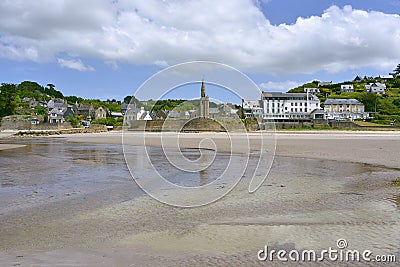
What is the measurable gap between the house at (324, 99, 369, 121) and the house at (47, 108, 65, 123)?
6028 centimetres

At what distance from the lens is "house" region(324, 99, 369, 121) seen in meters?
79.4

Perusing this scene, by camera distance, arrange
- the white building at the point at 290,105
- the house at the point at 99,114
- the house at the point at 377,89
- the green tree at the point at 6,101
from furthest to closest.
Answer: the house at the point at 377,89
the white building at the point at 290,105
the house at the point at 99,114
the green tree at the point at 6,101

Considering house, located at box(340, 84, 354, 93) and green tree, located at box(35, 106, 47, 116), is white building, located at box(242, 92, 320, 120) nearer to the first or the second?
house, located at box(340, 84, 354, 93)

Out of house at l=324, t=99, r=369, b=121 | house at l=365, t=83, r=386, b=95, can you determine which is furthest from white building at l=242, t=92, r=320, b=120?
house at l=365, t=83, r=386, b=95

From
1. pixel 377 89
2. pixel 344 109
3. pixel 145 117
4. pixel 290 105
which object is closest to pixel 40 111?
pixel 145 117

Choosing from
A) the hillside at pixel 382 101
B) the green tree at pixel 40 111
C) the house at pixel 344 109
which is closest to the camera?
the hillside at pixel 382 101

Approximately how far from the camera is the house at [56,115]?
76.9 metres

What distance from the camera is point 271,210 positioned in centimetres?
669

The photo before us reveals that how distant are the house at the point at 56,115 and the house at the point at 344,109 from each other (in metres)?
60.3

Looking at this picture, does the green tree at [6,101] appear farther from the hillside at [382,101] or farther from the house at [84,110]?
the hillside at [382,101]

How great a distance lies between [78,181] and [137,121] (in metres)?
52.9

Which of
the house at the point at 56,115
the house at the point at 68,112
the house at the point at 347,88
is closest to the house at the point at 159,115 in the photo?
the house at the point at 56,115

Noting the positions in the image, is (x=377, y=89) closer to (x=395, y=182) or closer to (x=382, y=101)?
(x=382, y=101)

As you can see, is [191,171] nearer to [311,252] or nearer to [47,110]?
[311,252]
